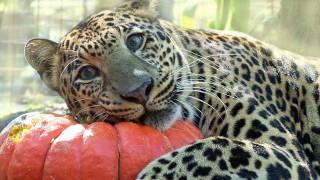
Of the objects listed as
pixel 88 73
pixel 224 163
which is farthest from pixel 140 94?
pixel 224 163

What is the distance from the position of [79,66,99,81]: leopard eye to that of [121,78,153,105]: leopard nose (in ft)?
1.43

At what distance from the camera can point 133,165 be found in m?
4.71

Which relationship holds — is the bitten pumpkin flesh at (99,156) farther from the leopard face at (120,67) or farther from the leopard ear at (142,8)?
the leopard ear at (142,8)

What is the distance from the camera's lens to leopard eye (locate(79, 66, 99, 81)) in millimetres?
5254

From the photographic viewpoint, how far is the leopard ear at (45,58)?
5.83 meters

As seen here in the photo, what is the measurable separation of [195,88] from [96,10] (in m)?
7.29

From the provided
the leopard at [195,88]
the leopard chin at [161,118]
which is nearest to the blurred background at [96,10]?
the leopard at [195,88]

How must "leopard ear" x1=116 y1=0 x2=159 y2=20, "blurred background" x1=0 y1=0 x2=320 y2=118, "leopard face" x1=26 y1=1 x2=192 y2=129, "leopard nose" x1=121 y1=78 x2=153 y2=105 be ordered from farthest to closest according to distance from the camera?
"blurred background" x1=0 y1=0 x2=320 y2=118 < "leopard ear" x1=116 y1=0 x2=159 y2=20 < "leopard face" x1=26 y1=1 x2=192 y2=129 < "leopard nose" x1=121 y1=78 x2=153 y2=105

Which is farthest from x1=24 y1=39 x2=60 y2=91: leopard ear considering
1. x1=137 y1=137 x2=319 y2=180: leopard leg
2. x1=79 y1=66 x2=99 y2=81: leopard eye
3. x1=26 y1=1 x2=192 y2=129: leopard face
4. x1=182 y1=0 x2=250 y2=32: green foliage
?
x1=182 y1=0 x2=250 y2=32: green foliage

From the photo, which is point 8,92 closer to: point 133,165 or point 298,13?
point 298,13

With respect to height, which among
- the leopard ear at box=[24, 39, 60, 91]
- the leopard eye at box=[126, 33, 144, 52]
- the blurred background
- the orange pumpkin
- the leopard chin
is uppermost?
the leopard eye at box=[126, 33, 144, 52]

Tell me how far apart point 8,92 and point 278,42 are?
5.39 metres

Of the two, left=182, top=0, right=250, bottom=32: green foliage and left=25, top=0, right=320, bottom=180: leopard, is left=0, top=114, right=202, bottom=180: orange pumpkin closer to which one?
left=25, top=0, right=320, bottom=180: leopard

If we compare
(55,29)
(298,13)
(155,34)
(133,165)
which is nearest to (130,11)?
(155,34)
